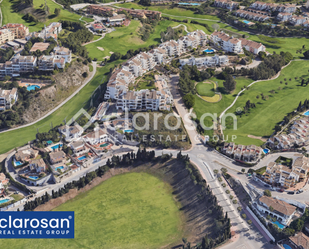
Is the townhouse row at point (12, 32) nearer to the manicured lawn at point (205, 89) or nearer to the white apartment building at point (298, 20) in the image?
the manicured lawn at point (205, 89)

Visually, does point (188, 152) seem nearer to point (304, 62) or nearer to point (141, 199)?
point (141, 199)

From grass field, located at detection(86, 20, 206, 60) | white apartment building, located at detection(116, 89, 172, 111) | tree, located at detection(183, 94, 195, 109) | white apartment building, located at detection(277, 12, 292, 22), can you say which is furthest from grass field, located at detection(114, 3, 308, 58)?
white apartment building, located at detection(116, 89, 172, 111)

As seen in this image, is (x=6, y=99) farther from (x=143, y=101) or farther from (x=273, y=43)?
(x=273, y=43)

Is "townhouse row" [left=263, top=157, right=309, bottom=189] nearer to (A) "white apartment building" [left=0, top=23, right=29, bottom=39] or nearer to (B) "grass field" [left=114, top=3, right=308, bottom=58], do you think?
(B) "grass field" [left=114, top=3, right=308, bottom=58]

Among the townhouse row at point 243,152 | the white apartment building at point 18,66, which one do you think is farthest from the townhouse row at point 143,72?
the white apartment building at point 18,66

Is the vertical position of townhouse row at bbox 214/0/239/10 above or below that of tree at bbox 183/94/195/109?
above

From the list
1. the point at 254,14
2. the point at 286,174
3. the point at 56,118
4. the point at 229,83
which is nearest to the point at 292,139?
the point at 286,174
